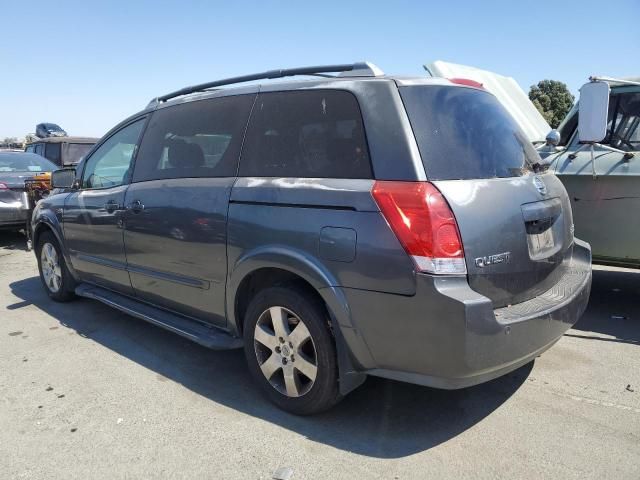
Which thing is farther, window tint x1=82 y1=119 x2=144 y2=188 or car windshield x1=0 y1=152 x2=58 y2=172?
car windshield x1=0 y1=152 x2=58 y2=172

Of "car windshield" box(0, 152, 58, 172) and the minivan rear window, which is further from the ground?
the minivan rear window

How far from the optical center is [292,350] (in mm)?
3008

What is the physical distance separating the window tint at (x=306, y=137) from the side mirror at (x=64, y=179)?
8.43ft

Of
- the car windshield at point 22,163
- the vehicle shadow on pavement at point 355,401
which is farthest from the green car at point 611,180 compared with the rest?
the car windshield at point 22,163

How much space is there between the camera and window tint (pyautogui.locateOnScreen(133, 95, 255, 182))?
3486 mm

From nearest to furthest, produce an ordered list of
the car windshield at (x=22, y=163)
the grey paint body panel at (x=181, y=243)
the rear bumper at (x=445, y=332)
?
the rear bumper at (x=445, y=332) → the grey paint body panel at (x=181, y=243) → the car windshield at (x=22, y=163)

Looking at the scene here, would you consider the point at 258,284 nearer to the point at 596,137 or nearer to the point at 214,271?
the point at 214,271

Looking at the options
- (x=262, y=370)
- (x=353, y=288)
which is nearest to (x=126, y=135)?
(x=262, y=370)

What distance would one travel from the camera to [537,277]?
2.88 meters

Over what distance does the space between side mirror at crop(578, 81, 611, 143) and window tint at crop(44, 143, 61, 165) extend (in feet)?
38.1

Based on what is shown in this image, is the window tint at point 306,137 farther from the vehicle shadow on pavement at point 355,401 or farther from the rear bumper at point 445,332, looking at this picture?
the vehicle shadow on pavement at point 355,401

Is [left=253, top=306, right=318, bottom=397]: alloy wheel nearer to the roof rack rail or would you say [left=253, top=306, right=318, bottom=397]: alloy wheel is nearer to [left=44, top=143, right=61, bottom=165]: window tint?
the roof rack rail

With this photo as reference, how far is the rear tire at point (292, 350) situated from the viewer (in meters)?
2.85

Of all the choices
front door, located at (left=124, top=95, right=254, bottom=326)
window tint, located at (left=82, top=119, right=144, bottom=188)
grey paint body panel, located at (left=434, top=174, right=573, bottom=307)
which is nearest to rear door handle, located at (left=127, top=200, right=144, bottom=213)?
front door, located at (left=124, top=95, right=254, bottom=326)
